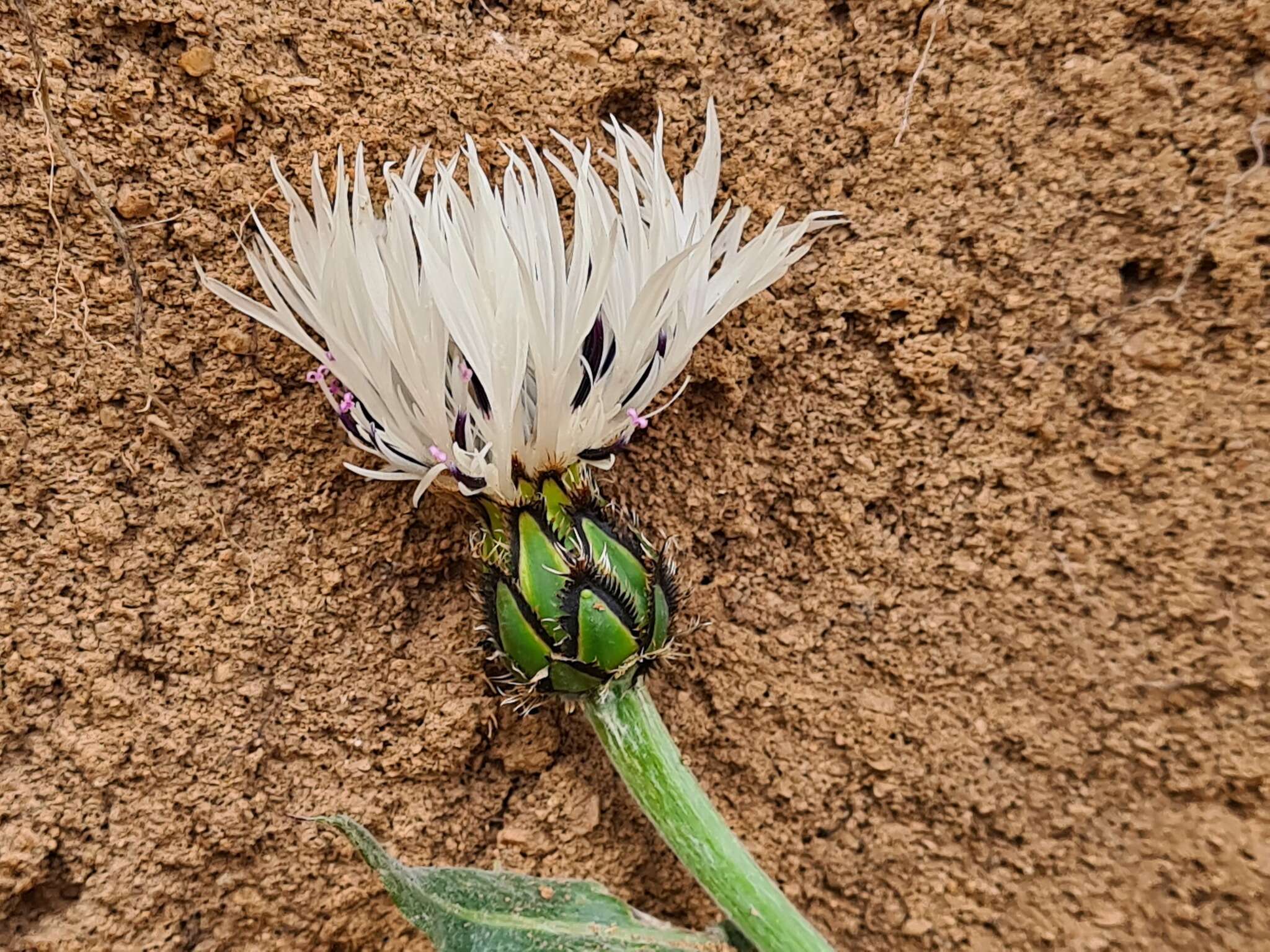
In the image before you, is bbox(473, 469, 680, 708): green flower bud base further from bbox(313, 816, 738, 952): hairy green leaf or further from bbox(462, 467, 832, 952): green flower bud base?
bbox(313, 816, 738, 952): hairy green leaf

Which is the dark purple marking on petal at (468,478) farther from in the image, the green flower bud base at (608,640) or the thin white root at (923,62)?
the thin white root at (923,62)

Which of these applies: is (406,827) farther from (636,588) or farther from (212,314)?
(212,314)

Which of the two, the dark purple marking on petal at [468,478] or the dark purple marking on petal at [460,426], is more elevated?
the dark purple marking on petal at [460,426]

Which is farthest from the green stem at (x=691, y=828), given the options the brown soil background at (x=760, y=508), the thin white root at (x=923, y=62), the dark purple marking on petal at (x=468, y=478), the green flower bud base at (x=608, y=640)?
the thin white root at (x=923, y=62)

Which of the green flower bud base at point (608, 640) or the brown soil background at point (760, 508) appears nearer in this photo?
the green flower bud base at point (608, 640)

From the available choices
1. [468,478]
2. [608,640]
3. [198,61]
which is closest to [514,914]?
[608,640]

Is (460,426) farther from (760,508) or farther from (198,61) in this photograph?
A: (198,61)

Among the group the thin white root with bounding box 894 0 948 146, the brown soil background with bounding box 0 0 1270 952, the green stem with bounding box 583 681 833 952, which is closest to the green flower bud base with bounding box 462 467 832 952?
the green stem with bounding box 583 681 833 952
